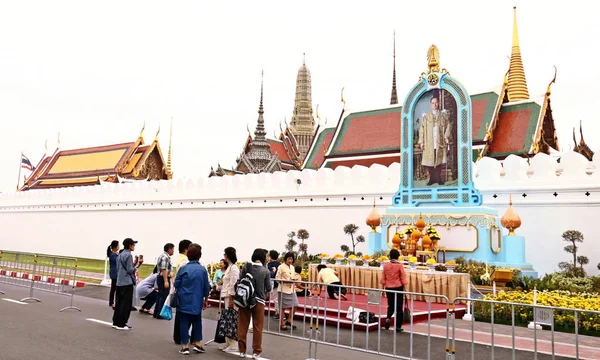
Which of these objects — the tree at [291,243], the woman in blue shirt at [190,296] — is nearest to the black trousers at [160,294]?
the woman in blue shirt at [190,296]

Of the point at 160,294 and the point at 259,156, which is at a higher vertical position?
the point at 259,156

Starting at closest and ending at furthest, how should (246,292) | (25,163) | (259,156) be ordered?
(246,292) → (259,156) → (25,163)

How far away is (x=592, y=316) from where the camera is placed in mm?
7703

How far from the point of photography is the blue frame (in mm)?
13781

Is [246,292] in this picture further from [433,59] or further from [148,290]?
[433,59]

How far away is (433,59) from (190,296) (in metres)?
11.6

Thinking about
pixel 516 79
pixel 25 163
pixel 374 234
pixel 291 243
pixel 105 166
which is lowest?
pixel 291 243

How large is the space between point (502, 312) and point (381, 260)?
10.2 feet

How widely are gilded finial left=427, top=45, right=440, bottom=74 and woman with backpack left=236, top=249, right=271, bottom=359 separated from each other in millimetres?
10817

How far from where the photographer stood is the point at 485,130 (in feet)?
60.8

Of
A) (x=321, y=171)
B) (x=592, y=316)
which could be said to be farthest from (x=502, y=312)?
(x=321, y=171)

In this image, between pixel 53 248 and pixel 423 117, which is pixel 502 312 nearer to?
pixel 423 117

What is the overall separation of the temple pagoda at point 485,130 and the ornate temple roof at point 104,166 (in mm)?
11566

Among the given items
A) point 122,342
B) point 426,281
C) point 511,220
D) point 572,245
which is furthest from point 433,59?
point 122,342
